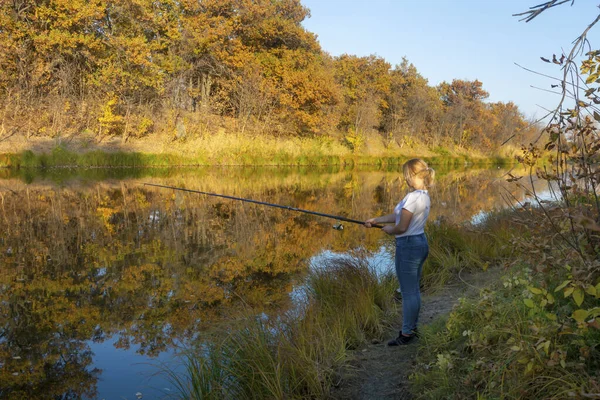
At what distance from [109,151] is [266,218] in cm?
→ 1696

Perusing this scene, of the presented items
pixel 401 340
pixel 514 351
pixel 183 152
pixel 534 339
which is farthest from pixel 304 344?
pixel 183 152

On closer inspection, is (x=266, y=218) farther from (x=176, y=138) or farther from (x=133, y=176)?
(x=176, y=138)

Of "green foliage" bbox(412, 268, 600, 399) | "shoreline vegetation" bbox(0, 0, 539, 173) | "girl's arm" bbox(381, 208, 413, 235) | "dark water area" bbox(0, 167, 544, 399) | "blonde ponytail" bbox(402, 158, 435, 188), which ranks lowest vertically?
"dark water area" bbox(0, 167, 544, 399)

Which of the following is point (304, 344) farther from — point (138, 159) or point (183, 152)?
point (183, 152)

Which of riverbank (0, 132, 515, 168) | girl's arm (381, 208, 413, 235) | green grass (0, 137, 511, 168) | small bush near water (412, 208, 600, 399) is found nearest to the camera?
small bush near water (412, 208, 600, 399)

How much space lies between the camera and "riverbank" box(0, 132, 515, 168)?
2362 centimetres

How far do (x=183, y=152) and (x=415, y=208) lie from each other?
2495 centimetres

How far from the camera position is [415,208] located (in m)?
4.02

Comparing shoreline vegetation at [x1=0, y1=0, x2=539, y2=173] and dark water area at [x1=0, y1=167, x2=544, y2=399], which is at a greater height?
shoreline vegetation at [x1=0, y1=0, x2=539, y2=173]

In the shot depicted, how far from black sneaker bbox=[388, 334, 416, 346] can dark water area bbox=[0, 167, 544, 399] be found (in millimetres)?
1310

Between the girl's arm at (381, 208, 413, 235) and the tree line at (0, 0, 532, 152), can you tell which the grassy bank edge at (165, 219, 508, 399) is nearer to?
the girl's arm at (381, 208, 413, 235)

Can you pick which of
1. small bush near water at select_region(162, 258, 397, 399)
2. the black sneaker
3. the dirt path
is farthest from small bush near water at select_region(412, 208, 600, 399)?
small bush near water at select_region(162, 258, 397, 399)

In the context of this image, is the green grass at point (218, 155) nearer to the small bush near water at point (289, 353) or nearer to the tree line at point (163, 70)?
the tree line at point (163, 70)

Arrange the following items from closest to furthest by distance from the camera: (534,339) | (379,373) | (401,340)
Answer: (534,339)
(379,373)
(401,340)
